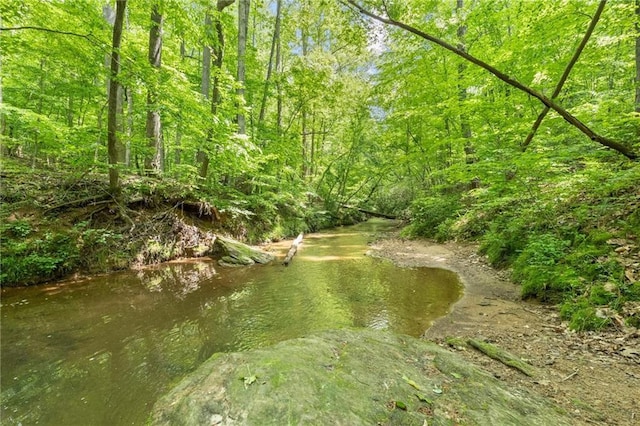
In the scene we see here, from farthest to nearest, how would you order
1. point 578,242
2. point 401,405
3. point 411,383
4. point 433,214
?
point 433,214
point 578,242
point 411,383
point 401,405

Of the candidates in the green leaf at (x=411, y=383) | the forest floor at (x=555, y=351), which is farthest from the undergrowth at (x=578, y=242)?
the green leaf at (x=411, y=383)

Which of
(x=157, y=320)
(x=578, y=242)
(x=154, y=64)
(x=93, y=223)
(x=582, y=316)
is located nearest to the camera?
(x=582, y=316)

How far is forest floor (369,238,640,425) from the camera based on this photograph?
2350 millimetres

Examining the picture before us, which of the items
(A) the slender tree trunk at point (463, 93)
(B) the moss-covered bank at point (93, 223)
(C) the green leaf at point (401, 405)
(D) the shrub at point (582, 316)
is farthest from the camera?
(A) the slender tree trunk at point (463, 93)

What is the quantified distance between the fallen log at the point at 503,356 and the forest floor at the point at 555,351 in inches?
2.5

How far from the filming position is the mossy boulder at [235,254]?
7883 millimetres

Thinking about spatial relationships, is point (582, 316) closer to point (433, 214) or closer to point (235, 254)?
point (235, 254)

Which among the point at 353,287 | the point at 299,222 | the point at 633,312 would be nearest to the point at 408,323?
the point at 353,287

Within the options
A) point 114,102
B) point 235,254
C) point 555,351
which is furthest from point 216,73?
point 555,351

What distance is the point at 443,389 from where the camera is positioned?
7.43 feet

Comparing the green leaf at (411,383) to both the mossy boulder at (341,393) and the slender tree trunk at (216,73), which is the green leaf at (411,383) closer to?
the mossy boulder at (341,393)

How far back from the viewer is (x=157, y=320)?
4.45 meters

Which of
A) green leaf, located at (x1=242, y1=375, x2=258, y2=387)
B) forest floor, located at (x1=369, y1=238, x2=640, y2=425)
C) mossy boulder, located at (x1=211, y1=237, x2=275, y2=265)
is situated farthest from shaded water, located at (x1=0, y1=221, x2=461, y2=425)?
green leaf, located at (x1=242, y1=375, x2=258, y2=387)

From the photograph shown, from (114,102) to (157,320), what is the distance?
15.3ft
